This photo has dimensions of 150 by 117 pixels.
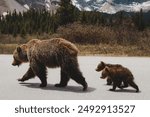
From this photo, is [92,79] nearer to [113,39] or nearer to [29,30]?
[113,39]

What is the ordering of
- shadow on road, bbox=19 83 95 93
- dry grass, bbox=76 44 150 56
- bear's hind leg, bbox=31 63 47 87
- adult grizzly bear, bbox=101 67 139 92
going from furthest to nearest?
dry grass, bbox=76 44 150 56
bear's hind leg, bbox=31 63 47 87
shadow on road, bbox=19 83 95 93
adult grizzly bear, bbox=101 67 139 92

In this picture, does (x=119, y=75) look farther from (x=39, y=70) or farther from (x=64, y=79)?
(x=39, y=70)

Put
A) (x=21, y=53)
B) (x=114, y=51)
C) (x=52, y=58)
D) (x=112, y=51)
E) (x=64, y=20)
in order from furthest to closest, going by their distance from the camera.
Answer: (x=64, y=20)
(x=114, y=51)
(x=112, y=51)
(x=21, y=53)
(x=52, y=58)

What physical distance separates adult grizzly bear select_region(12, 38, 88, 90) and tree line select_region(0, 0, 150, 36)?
2149 cm

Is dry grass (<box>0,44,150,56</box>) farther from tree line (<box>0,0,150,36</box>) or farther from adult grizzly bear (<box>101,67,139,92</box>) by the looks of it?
adult grizzly bear (<box>101,67,139,92</box>)

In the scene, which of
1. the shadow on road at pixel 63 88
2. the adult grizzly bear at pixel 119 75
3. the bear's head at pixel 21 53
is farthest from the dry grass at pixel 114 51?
the adult grizzly bear at pixel 119 75

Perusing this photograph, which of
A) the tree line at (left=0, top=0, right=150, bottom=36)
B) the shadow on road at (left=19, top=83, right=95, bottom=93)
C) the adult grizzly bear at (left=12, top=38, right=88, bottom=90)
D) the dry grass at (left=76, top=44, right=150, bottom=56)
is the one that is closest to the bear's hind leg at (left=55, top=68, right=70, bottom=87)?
the adult grizzly bear at (left=12, top=38, right=88, bottom=90)

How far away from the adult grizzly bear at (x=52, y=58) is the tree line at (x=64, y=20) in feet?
70.5

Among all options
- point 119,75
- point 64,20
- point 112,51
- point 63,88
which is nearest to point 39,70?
point 63,88

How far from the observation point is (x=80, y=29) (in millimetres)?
28453

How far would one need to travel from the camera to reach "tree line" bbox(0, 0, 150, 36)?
4034 cm

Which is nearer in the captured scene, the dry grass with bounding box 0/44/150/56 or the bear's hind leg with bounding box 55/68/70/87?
the bear's hind leg with bounding box 55/68/70/87

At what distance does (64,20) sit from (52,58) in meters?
33.2

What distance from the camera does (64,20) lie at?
43219 mm
